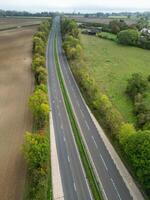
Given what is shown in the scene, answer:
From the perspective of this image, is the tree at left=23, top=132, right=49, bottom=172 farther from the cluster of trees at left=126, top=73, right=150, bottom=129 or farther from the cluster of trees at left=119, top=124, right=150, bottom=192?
the cluster of trees at left=126, top=73, right=150, bottom=129

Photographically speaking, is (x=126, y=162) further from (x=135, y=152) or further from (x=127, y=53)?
(x=127, y=53)

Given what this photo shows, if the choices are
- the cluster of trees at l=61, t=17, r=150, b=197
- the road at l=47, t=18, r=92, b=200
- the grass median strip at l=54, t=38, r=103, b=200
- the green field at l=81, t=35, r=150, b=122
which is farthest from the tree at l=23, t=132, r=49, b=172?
the green field at l=81, t=35, r=150, b=122

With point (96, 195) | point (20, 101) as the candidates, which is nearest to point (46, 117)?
point (20, 101)

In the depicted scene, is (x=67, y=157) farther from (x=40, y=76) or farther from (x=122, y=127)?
(x=40, y=76)

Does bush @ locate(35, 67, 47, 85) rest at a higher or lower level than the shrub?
lower

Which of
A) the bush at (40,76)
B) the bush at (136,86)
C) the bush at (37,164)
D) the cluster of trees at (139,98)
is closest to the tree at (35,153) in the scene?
the bush at (37,164)
